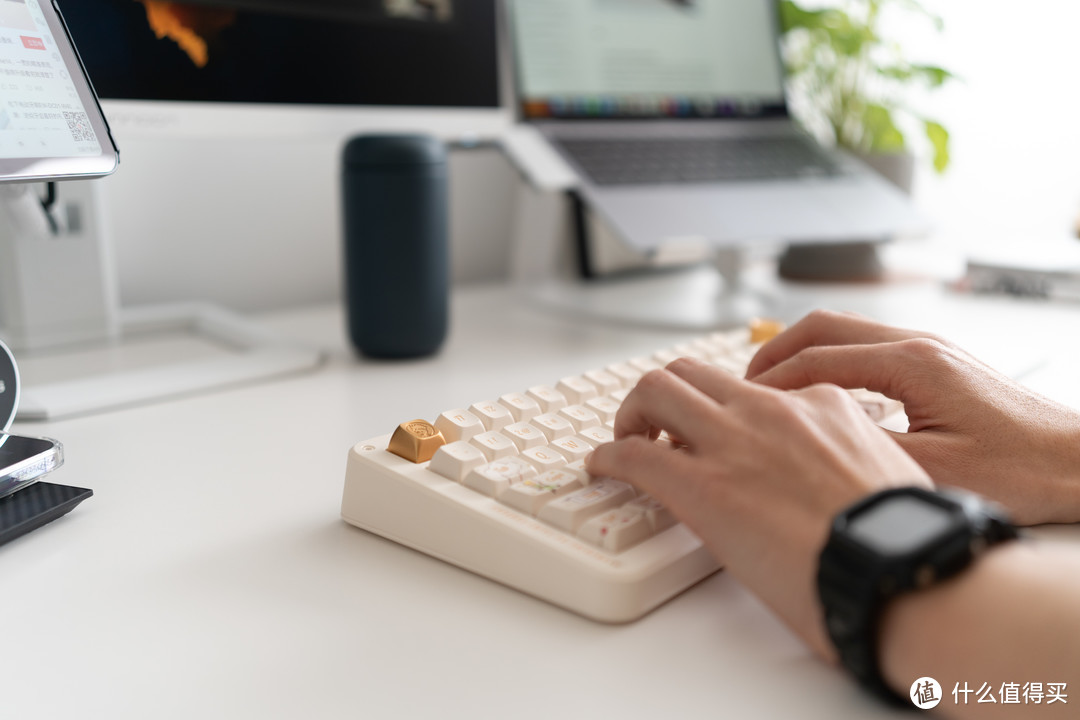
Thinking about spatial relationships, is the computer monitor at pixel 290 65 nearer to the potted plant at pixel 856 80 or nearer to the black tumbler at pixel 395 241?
the black tumbler at pixel 395 241

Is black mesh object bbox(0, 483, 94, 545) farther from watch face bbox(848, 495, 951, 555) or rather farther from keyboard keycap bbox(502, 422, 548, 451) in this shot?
watch face bbox(848, 495, 951, 555)

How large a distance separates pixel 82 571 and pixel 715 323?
24.7 inches

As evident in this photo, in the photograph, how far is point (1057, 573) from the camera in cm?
29

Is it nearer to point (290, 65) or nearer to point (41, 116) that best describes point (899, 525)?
point (41, 116)

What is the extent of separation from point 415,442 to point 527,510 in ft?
0.25

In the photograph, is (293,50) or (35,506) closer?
(35,506)

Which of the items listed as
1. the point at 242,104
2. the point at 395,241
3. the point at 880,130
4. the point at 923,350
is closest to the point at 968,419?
the point at 923,350

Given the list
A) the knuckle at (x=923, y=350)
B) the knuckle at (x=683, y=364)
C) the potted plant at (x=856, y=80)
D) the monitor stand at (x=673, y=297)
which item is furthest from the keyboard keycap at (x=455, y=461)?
the potted plant at (x=856, y=80)

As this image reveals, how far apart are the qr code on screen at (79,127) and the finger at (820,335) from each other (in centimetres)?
43

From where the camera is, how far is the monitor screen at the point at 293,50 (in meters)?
0.60

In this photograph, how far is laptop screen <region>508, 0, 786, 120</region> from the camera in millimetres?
933

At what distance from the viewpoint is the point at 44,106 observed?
490 millimetres

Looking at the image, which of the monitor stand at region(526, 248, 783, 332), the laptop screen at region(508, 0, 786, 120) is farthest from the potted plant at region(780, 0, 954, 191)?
the monitor stand at region(526, 248, 783, 332)

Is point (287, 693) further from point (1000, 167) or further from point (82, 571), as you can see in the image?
point (1000, 167)
